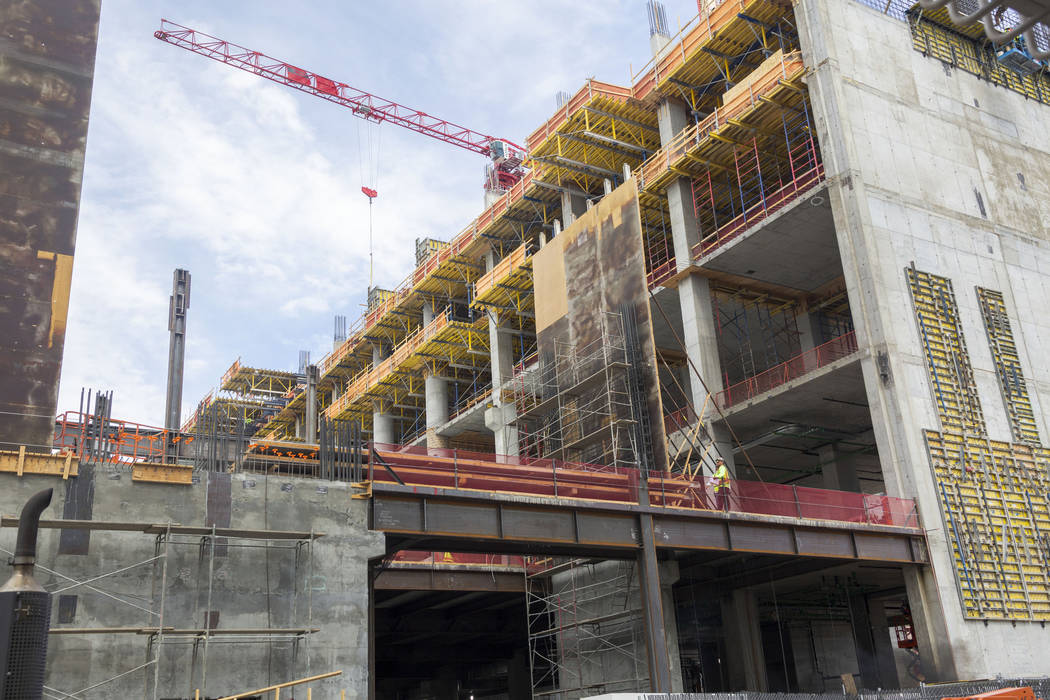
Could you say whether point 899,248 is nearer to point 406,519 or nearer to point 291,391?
point 406,519

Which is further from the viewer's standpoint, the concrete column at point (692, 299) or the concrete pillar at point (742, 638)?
the concrete column at point (692, 299)

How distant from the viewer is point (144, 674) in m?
18.6

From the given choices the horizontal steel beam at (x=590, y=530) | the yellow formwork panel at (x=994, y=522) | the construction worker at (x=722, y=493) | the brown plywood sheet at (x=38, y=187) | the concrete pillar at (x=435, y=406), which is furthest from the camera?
the concrete pillar at (x=435, y=406)

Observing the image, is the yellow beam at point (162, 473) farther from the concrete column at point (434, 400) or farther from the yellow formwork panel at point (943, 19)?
the concrete column at point (434, 400)

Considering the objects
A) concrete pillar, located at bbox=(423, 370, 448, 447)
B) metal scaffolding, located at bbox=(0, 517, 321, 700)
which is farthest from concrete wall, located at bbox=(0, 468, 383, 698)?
concrete pillar, located at bbox=(423, 370, 448, 447)

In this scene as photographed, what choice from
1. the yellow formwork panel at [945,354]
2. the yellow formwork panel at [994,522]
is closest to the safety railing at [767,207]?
the yellow formwork panel at [945,354]

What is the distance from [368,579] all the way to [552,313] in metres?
18.8

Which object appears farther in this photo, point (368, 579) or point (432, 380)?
point (432, 380)

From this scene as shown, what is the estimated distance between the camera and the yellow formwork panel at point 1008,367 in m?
32.9

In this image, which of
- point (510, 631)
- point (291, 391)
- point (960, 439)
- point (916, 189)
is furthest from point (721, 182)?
point (291, 391)

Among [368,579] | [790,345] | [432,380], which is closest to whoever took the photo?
[368,579]

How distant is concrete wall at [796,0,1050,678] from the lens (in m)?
28.7

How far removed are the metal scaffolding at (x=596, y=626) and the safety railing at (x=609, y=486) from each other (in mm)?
3269

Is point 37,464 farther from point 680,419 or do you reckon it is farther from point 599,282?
point 680,419
